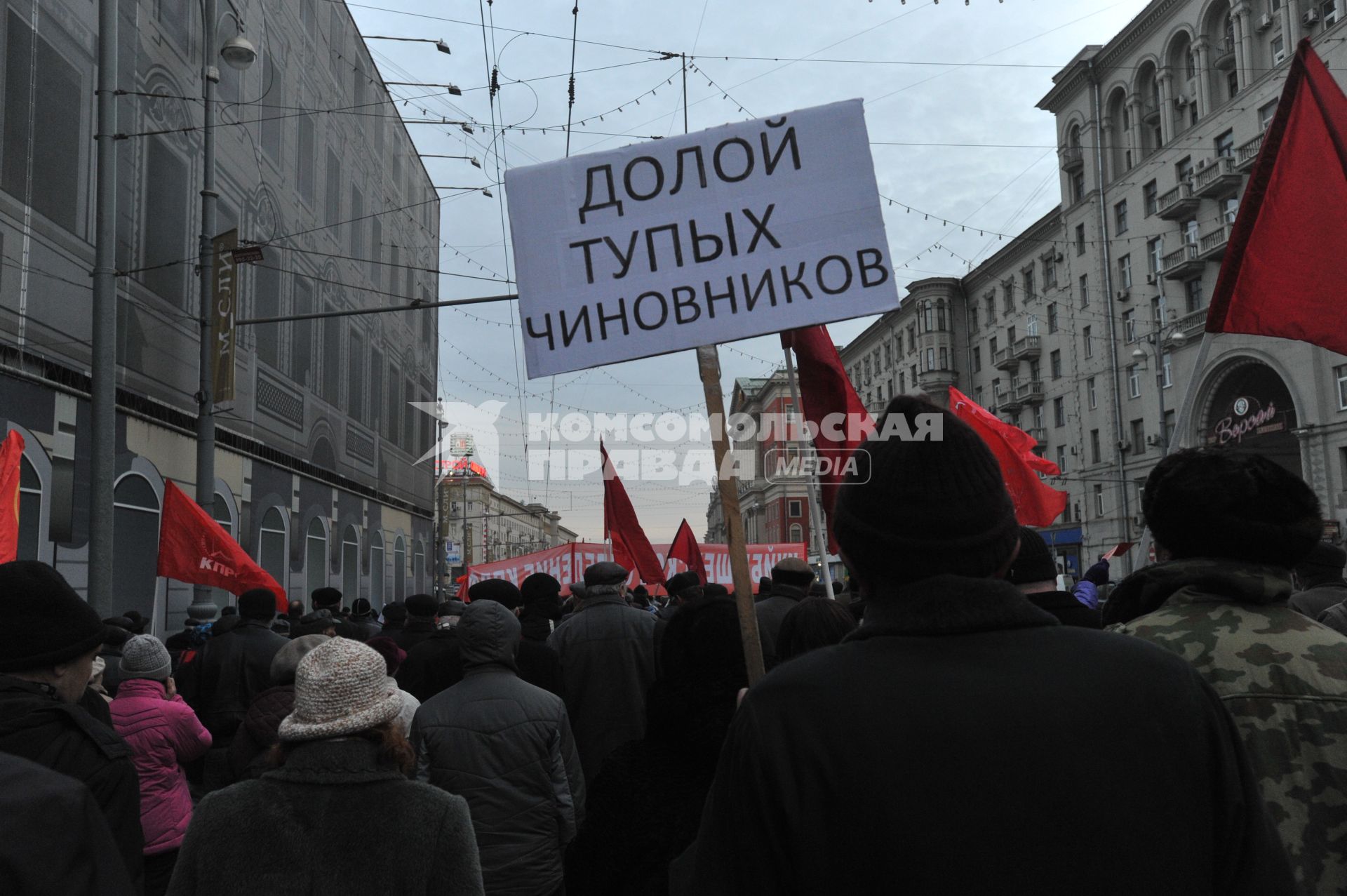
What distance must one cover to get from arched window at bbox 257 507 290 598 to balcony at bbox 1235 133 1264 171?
1204 inches

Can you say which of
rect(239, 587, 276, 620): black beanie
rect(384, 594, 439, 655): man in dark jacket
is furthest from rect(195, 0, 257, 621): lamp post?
rect(239, 587, 276, 620): black beanie

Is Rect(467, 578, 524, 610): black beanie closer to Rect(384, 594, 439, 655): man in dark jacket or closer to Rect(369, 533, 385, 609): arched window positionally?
Rect(384, 594, 439, 655): man in dark jacket

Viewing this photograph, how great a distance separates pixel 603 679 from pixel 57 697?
3.58 metres

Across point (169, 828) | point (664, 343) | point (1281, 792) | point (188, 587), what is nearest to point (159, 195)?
point (188, 587)

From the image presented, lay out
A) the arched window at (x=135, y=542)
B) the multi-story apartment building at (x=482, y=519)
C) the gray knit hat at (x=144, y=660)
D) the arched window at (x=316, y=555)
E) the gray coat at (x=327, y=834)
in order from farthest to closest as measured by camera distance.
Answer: the multi-story apartment building at (x=482, y=519), the arched window at (x=316, y=555), the arched window at (x=135, y=542), the gray knit hat at (x=144, y=660), the gray coat at (x=327, y=834)

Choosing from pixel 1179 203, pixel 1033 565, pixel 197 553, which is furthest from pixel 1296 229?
pixel 1179 203

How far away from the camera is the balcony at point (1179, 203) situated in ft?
125

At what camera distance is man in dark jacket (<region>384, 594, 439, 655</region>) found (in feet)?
24.5

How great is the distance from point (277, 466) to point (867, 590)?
20.5m

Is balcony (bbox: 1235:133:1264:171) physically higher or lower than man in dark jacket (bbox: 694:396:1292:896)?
higher

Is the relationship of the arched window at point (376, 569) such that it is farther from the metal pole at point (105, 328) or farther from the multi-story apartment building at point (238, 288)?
the metal pole at point (105, 328)

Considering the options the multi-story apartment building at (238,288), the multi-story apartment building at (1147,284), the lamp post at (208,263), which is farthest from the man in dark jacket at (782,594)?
the multi-story apartment building at (1147,284)

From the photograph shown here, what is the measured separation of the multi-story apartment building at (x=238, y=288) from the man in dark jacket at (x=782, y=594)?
6861 millimetres

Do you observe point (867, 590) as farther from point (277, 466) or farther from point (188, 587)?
point (277, 466)
